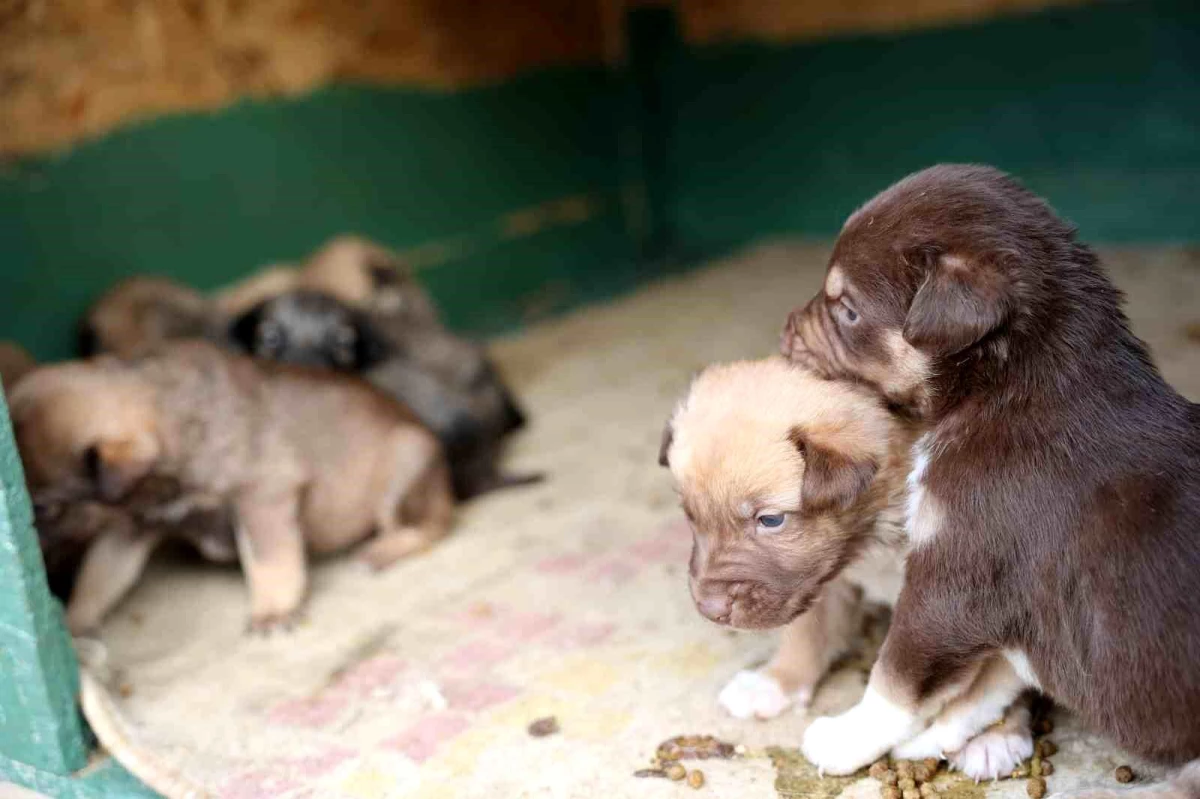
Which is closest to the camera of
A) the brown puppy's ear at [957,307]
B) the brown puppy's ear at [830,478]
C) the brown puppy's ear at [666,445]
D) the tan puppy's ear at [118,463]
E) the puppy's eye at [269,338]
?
the brown puppy's ear at [957,307]

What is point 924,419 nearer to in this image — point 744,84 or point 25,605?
point 25,605

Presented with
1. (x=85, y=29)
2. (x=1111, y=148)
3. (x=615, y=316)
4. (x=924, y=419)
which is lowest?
(x=615, y=316)

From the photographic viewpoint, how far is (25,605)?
3.54m

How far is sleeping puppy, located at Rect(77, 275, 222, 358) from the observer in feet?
20.2

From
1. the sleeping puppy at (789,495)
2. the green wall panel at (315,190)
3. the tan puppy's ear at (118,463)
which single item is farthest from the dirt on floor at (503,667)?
the green wall panel at (315,190)

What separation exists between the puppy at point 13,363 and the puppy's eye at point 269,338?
1.18 m

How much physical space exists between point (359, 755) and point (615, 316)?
5522mm

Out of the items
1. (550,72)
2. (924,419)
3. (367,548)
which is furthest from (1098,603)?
(550,72)

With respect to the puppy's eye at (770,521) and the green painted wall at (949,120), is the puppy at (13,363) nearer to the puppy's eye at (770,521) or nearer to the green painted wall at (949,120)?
the puppy's eye at (770,521)

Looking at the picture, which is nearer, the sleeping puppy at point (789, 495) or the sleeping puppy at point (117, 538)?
the sleeping puppy at point (789, 495)

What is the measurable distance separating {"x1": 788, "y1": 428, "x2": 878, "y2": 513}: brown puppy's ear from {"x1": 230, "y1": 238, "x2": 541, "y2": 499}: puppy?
2910 mm

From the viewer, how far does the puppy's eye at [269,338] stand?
640 centimetres

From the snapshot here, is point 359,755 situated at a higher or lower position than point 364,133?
lower

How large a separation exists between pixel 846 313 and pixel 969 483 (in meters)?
0.58
